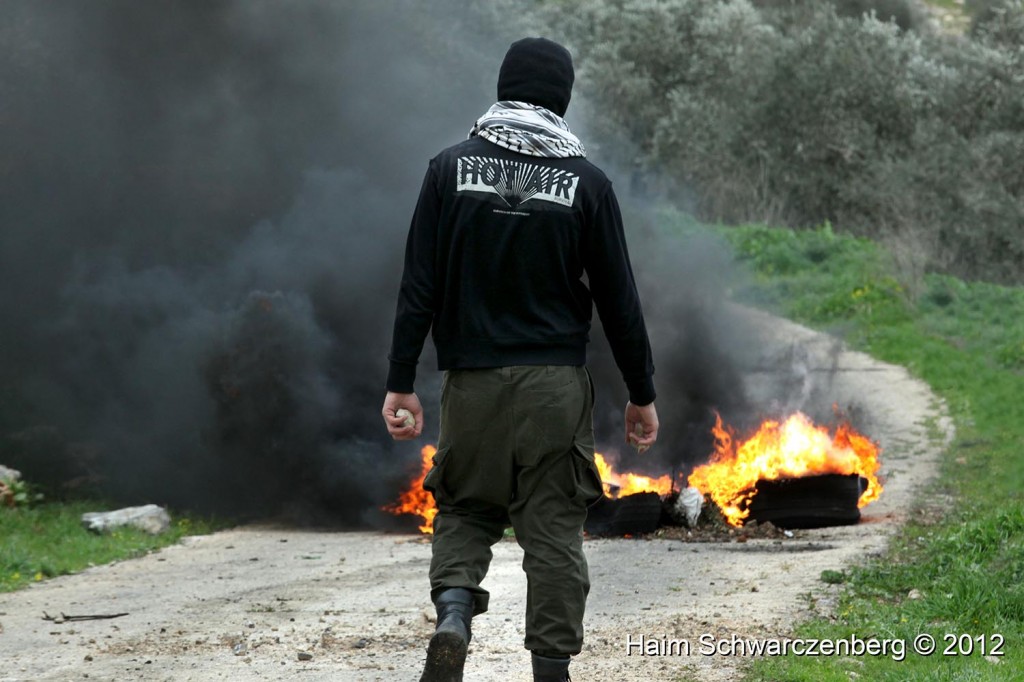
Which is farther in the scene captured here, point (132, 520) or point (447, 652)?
point (132, 520)

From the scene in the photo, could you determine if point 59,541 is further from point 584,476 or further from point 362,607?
point 584,476

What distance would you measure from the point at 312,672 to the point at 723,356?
6.86m

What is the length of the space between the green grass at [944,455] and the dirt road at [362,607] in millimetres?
293

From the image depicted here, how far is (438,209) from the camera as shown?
3.93m

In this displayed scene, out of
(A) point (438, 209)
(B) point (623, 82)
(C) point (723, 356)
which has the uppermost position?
(B) point (623, 82)

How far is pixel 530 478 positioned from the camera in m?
3.89

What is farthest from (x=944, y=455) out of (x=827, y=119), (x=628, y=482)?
(x=827, y=119)

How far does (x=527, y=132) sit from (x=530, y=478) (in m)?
1.10

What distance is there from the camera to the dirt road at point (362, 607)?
4990mm

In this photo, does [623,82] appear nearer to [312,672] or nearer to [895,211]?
[895,211]

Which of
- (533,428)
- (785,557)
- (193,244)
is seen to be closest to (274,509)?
(193,244)

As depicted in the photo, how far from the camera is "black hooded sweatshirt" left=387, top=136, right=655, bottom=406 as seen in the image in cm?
386

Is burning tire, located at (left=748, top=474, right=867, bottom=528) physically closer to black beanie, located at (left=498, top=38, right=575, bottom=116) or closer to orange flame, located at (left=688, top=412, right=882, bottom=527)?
orange flame, located at (left=688, top=412, right=882, bottom=527)

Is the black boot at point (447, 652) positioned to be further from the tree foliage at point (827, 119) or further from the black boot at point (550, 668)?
the tree foliage at point (827, 119)
